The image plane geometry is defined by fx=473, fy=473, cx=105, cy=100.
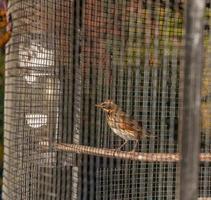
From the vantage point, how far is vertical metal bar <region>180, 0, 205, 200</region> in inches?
23.1

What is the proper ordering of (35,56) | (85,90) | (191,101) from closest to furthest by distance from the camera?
(191,101)
(35,56)
(85,90)

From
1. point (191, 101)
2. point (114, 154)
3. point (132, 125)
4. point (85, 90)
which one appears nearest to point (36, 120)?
point (85, 90)

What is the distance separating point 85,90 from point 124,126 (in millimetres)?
409

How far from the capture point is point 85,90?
2.13 meters

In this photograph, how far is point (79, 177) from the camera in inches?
89.0

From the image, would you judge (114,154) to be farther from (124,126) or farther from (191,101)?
(191,101)

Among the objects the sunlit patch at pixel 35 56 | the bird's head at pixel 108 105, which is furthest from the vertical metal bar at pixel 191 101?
the bird's head at pixel 108 105

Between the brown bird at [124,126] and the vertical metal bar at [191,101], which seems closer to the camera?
the vertical metal bar at [191,101]

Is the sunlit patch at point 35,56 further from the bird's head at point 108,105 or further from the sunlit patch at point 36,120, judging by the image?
the bird's head at point 108,105

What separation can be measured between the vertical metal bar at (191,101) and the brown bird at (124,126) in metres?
1.63

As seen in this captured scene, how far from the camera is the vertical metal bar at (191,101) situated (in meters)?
0.59

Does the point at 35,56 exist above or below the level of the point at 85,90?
above

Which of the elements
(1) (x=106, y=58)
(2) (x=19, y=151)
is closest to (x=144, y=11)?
(1) (x=106, y=58)

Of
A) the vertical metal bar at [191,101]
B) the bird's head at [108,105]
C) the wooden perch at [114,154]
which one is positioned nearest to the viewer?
the vertical metal bar at [191,101]
